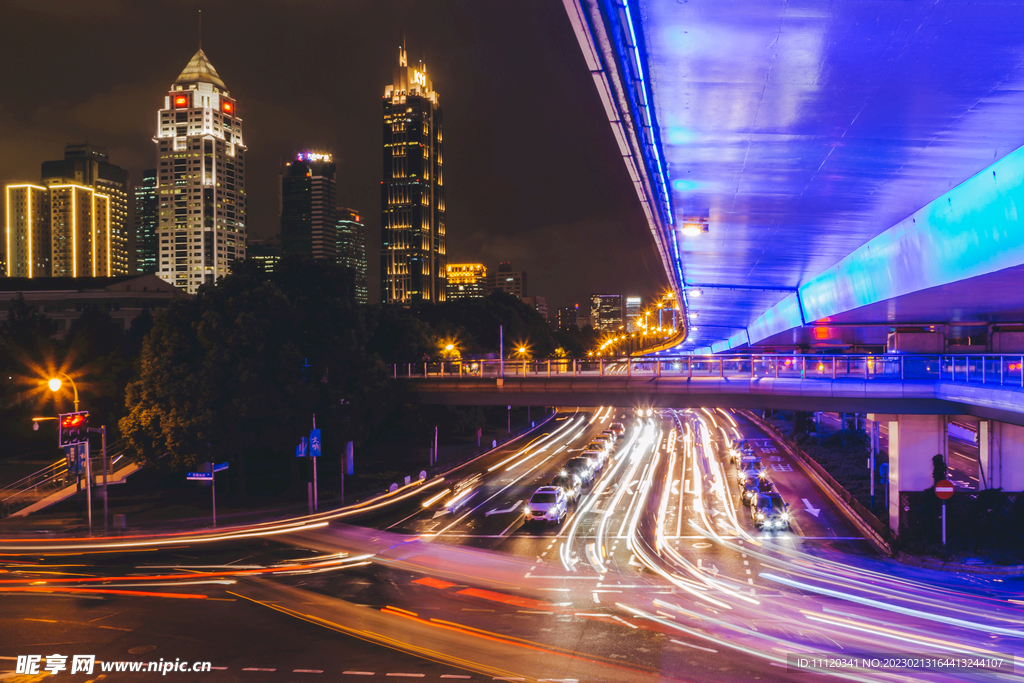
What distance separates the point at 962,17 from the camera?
743 cm

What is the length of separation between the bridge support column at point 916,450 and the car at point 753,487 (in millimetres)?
5688

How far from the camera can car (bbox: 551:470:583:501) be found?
33219 millimetres

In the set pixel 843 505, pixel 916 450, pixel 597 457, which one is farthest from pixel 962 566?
pixel 597 457

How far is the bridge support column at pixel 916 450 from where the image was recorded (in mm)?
26141

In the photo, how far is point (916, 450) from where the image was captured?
87.1ft

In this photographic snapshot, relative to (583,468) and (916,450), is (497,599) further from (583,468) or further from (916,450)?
(583,468)

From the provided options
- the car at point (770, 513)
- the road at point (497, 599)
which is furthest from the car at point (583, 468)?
the car at point (770, 513)

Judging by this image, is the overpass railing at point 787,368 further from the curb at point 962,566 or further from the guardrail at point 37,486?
the guardrail at point 37,486

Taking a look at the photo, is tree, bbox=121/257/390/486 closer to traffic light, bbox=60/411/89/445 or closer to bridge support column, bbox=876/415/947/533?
traffic light, bbox=60/411/89/445

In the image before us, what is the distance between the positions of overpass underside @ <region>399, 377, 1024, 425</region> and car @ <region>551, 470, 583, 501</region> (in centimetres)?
398

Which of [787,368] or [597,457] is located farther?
[597,457]

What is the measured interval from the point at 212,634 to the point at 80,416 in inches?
682

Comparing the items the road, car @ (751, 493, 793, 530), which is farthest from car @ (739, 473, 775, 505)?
car @ (751, 493, 793, 530)

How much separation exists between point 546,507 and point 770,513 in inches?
363
